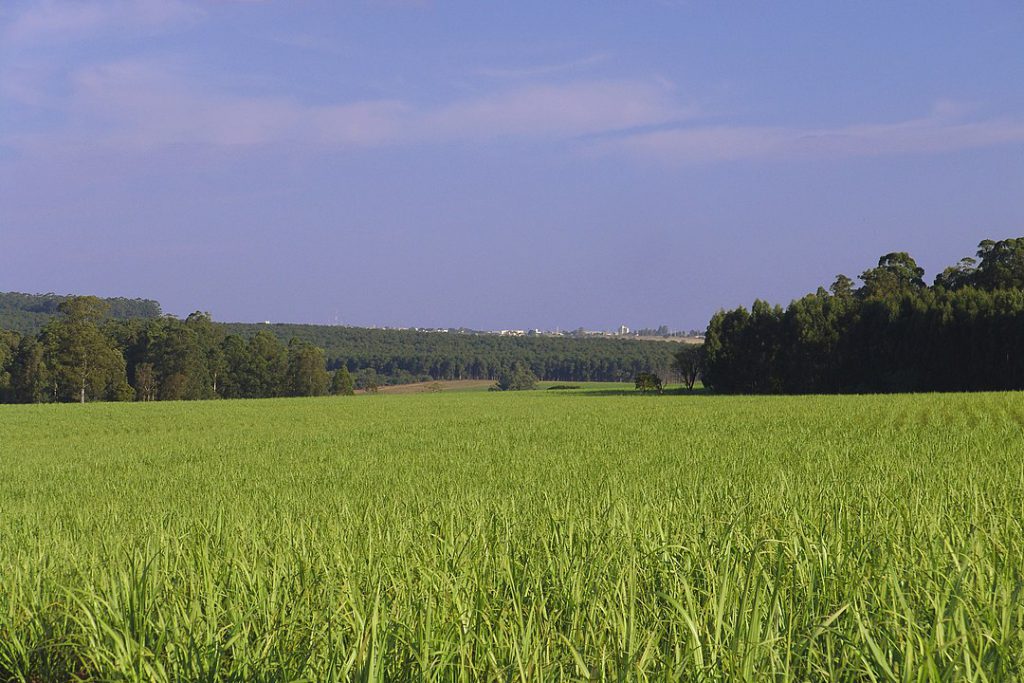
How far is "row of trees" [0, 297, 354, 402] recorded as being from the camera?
7844 centimetres

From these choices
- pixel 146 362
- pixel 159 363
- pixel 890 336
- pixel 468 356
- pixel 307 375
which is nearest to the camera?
pixel 890 336

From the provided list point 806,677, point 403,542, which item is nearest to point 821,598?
point 806,677

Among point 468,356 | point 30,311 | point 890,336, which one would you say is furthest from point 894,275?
point 30,311

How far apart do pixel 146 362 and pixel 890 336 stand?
73.6m

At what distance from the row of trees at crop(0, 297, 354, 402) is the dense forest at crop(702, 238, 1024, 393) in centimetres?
5379

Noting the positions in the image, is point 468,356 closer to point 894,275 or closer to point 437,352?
point 437,352

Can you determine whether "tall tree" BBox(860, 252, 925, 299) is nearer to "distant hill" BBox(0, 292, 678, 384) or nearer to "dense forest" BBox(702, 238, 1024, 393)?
"dense forest" BBox(702, 238, 1024, 393)

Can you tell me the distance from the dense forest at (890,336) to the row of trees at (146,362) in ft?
176

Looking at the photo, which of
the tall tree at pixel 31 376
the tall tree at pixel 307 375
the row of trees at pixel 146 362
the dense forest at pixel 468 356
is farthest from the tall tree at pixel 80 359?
the dense forest at pixel 468 356

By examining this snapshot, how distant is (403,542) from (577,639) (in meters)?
1.70

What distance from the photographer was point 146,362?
9031cm

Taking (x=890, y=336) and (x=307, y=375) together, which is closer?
(x=890, y=336)

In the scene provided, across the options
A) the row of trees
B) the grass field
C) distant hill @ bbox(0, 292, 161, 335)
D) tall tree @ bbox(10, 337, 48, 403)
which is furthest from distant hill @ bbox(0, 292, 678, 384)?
the grass field

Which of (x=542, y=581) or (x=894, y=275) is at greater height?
(x=894, y=275)
